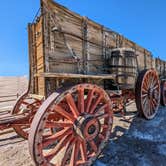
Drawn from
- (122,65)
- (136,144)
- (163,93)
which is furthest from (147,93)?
(163,93)

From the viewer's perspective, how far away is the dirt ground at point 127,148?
114 inches

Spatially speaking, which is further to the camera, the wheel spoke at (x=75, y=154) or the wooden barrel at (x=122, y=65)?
the wooden barrel at (x=122, y=65)

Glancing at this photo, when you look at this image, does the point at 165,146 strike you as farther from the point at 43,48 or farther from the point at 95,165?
the point at 43,48

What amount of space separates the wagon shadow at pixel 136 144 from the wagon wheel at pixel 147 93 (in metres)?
0.37

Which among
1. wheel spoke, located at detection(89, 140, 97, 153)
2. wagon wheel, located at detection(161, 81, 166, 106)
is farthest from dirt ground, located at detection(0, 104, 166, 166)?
wagon wheel, located at detection(161, 81, 166, 106)

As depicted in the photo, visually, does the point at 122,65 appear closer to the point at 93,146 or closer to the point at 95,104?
the point at 95,104

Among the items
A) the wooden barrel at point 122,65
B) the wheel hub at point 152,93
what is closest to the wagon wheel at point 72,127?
the wooden barrel at point 122,65

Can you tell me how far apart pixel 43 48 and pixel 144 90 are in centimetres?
322

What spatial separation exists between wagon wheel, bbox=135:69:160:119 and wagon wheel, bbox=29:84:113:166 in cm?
170

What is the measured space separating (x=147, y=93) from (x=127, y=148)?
209cm

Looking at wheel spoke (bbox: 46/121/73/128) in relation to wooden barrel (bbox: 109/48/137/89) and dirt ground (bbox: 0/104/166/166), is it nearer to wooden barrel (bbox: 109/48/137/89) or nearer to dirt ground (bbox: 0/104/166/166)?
dirt ground (bbox: 0/104/166/166)

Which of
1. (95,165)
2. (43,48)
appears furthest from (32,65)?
(95,165)

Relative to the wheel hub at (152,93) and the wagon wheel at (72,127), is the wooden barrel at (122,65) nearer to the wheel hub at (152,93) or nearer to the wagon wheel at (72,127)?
the wagon wheel at (72,127)

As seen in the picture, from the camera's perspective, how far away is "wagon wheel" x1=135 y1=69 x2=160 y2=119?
14.3ft
